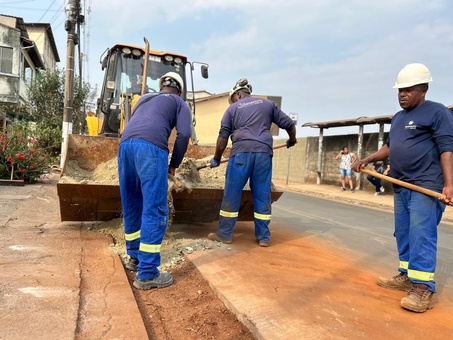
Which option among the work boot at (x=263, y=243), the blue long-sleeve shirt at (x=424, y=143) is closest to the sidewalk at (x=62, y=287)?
the work boot at (x=263, y=243)

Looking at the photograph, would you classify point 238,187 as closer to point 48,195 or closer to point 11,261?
point 11,261

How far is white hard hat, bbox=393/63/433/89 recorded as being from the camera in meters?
3.05

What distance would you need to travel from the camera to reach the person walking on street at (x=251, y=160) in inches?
174

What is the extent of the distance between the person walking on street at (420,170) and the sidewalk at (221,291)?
12.9 inches

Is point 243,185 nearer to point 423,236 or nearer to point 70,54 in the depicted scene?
point 423,236

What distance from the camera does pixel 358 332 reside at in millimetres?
2410

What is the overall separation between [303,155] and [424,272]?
1671 cm

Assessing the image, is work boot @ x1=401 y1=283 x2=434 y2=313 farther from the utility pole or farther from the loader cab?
the utility pole

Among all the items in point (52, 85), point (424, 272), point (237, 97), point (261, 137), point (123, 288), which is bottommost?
point (123, 288)

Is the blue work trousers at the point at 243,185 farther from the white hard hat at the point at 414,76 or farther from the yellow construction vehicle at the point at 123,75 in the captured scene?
the yellow construction vehicle at the point at 123,75

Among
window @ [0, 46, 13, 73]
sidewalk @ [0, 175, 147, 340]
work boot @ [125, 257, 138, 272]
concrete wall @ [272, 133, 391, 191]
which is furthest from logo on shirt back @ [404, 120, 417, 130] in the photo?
window @ [0, 46, 13, 73]

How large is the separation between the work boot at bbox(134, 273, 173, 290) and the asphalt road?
7.31 feet

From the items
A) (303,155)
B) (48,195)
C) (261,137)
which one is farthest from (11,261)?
(303,155)

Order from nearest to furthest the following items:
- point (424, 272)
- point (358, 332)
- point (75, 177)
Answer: point (358, 332) < point (424, 272) < point (75, 177)
